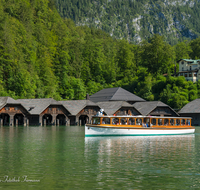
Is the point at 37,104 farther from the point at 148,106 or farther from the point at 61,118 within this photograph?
the point at 148,106

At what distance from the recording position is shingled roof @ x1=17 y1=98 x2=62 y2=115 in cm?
9379

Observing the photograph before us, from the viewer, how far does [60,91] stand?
136500 mm

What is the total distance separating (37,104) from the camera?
96.2m

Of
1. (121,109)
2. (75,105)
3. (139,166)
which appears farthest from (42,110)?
(139,166)

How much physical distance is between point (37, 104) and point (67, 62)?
5305cm

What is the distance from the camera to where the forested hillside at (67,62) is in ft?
367

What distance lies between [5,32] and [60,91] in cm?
3381

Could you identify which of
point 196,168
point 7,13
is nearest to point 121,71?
point 7,13

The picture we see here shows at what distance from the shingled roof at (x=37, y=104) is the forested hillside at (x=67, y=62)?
9229 mm

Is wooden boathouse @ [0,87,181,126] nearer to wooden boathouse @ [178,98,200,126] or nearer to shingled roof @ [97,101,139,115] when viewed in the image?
shingled roof @ [97,101,139,115]

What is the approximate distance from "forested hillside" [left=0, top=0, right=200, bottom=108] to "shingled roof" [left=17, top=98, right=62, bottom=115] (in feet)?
30.3

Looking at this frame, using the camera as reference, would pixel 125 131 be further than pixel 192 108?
No

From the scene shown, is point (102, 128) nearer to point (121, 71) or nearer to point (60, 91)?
point (60, 91)

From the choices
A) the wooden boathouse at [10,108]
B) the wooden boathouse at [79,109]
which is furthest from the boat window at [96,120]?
the wooden boathouse at [79,109]
